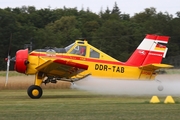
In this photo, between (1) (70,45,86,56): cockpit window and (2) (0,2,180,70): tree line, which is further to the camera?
(2) (0,2,180,70): tree line

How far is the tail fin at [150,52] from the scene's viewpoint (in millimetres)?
21578

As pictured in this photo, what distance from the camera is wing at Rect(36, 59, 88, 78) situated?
1934cm

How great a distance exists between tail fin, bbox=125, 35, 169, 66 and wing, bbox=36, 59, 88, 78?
2.69 m

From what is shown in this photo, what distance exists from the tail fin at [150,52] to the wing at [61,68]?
2.69 metres

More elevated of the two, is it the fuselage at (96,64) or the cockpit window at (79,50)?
the cockpit window at (79,50)

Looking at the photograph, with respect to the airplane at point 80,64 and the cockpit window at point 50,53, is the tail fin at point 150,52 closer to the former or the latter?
the airplane at point 80,64

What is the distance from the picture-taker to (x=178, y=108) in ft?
47.0

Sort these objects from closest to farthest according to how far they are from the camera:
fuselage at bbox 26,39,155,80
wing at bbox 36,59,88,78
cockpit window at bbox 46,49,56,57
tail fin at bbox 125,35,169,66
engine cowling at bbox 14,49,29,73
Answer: wing at bbox 36,59,88,78
engine cowling at bbox 14,49,29,73
fuselage at bbox 26,39,155,80
cockpit window at bbox 46,49,56,57
tail fin at bbox 125,35,169,66

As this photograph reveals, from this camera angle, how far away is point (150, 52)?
21750mm

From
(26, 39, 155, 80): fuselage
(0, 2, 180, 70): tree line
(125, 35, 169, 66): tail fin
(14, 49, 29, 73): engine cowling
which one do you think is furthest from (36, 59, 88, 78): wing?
(0, 2, 180, 70): tree line

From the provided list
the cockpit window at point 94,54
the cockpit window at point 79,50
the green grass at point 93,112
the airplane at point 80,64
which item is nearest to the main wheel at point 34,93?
the airplane at point 80,64

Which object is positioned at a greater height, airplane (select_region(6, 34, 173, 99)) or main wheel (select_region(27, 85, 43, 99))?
airplane (select_region(6, 34, 173, 99))

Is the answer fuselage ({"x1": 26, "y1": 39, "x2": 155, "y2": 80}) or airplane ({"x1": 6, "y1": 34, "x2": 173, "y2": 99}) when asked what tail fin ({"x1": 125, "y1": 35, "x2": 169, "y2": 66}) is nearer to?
airplane ({"x1": 6, "y1": 34, "x2": 173, "y2": 99})

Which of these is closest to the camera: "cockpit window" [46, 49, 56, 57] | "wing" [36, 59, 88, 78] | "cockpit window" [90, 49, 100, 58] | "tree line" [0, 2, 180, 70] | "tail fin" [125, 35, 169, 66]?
"wing" [36, 59, 88, 78]
